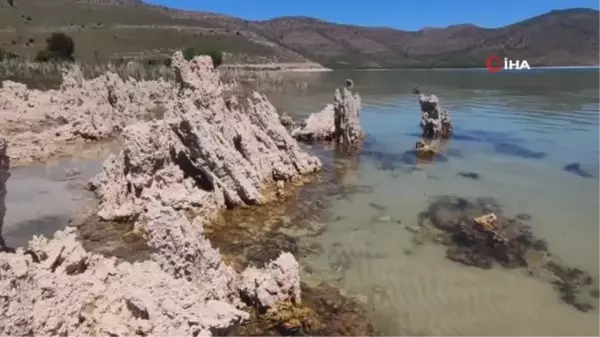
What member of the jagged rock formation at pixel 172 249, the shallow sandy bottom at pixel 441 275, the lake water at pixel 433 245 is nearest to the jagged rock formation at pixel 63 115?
the lake water at pixel 433 245

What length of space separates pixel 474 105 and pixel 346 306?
35665 millimetres

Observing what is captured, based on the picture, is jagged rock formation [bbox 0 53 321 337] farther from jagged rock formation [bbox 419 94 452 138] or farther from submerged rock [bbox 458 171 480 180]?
jagged rock formation [bbox 419 94 452 138]

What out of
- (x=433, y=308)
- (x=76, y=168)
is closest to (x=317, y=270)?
(x=433, y=308)

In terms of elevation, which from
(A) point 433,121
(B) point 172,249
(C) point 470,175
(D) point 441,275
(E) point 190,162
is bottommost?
(D) point 441,275

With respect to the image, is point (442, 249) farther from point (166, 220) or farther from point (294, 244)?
point (166, 220)

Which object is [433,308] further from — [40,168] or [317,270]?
[40,168]

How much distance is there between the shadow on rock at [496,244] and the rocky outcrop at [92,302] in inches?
238

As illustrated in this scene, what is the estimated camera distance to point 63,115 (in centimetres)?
2141

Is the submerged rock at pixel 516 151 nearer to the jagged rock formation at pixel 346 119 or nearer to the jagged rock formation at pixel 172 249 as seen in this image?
the jagged rock formation at pixel 346 119

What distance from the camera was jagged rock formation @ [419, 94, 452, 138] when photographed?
23.8 meters

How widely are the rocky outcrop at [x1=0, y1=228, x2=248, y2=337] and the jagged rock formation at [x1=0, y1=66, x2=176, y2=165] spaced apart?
12134 mm

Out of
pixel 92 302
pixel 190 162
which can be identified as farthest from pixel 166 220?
pixel 190 162

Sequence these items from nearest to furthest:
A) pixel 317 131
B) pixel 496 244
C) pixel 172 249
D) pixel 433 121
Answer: pixel 172 249, pixel 496 244, pixel 317 131, pixel 433 121

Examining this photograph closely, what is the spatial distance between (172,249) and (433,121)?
63.5 feet
